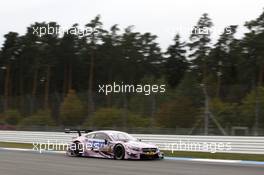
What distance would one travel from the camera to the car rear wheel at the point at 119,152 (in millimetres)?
18141

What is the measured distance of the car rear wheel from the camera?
59.5 feet

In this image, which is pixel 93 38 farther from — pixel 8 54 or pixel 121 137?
pixel 121 137

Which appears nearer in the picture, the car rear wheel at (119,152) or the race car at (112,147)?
the race car at (112,147)

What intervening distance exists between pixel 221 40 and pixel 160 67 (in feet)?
29.7

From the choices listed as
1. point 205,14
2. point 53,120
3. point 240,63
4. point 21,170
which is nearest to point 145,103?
point 53,120

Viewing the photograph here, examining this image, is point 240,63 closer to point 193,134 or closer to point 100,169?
point 193,134

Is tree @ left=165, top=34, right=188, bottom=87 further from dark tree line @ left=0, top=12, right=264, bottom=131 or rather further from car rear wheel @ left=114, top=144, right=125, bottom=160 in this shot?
car rear wheel @ left=114, top=144, right=125, bottom=160

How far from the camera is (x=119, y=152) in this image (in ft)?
60.1

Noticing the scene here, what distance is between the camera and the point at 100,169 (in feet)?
47.3

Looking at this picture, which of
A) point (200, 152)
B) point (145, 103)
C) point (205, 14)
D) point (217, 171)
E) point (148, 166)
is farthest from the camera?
point (205, 14)

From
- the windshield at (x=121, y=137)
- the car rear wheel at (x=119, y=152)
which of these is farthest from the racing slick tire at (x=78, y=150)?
the car rear wheel at (x=119, y=152)

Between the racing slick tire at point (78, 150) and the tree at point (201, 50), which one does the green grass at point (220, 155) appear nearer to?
the racing slick tire at point (78, 150)

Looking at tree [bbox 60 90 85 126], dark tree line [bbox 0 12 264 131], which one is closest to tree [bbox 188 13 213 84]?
dark tree line [bbox 0 12 264 131]

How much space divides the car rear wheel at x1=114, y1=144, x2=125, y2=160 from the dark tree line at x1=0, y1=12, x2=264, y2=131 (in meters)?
28.6
